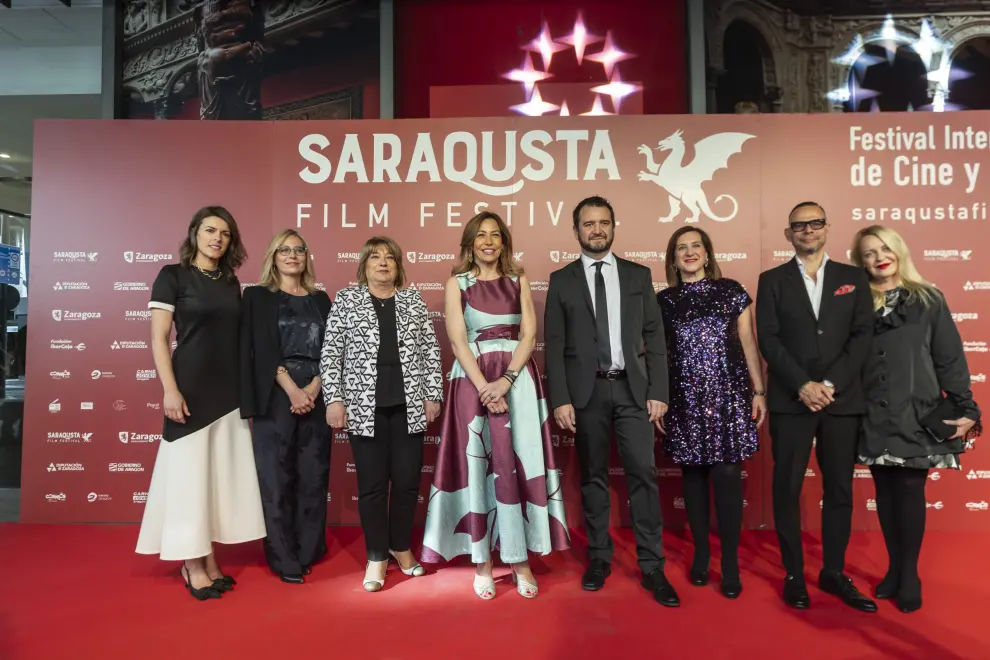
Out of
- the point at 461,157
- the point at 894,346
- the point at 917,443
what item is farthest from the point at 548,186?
the point at 917,443

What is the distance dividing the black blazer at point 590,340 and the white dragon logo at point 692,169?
1302mm

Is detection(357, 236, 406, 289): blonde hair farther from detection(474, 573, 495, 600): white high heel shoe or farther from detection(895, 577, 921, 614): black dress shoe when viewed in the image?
detection(895, 577, 921, 614): black dress shoe

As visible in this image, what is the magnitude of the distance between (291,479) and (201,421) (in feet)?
1.83

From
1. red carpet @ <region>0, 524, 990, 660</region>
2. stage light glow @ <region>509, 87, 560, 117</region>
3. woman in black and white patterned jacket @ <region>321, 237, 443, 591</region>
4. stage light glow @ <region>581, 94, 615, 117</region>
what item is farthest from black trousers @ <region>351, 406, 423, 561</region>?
stage light glow @ <region>581, 94, 615, 117</region>

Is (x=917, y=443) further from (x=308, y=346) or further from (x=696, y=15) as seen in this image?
(x=696, y=15)

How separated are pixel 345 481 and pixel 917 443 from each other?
3.31 m

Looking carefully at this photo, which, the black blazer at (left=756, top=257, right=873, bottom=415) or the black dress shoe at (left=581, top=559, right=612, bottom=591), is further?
the black dress shoe at (left=581, top=559, right=612, bottom=591)

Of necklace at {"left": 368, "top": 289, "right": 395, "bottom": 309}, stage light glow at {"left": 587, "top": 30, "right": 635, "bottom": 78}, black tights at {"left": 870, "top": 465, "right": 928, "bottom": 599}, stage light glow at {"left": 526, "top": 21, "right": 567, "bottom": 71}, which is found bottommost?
black tights at {"left": 870, "top": 465, "right": 928, "bottom": 599}

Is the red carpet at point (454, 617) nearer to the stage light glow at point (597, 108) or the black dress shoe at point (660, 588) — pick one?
the black dress shoe at point (660, 588)

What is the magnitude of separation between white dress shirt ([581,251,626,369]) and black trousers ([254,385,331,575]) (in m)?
1.57

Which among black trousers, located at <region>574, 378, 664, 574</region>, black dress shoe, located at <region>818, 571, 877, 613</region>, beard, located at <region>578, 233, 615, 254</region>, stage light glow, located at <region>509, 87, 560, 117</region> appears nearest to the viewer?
black dress shoe, located at <region>818, 571, 877, 613</region>

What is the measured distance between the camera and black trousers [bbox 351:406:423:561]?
2.86 meters

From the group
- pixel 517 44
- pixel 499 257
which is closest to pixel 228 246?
pixel 499 257

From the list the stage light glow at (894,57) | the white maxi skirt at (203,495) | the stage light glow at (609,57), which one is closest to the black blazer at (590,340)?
the white maxi skirt at (203,495)
